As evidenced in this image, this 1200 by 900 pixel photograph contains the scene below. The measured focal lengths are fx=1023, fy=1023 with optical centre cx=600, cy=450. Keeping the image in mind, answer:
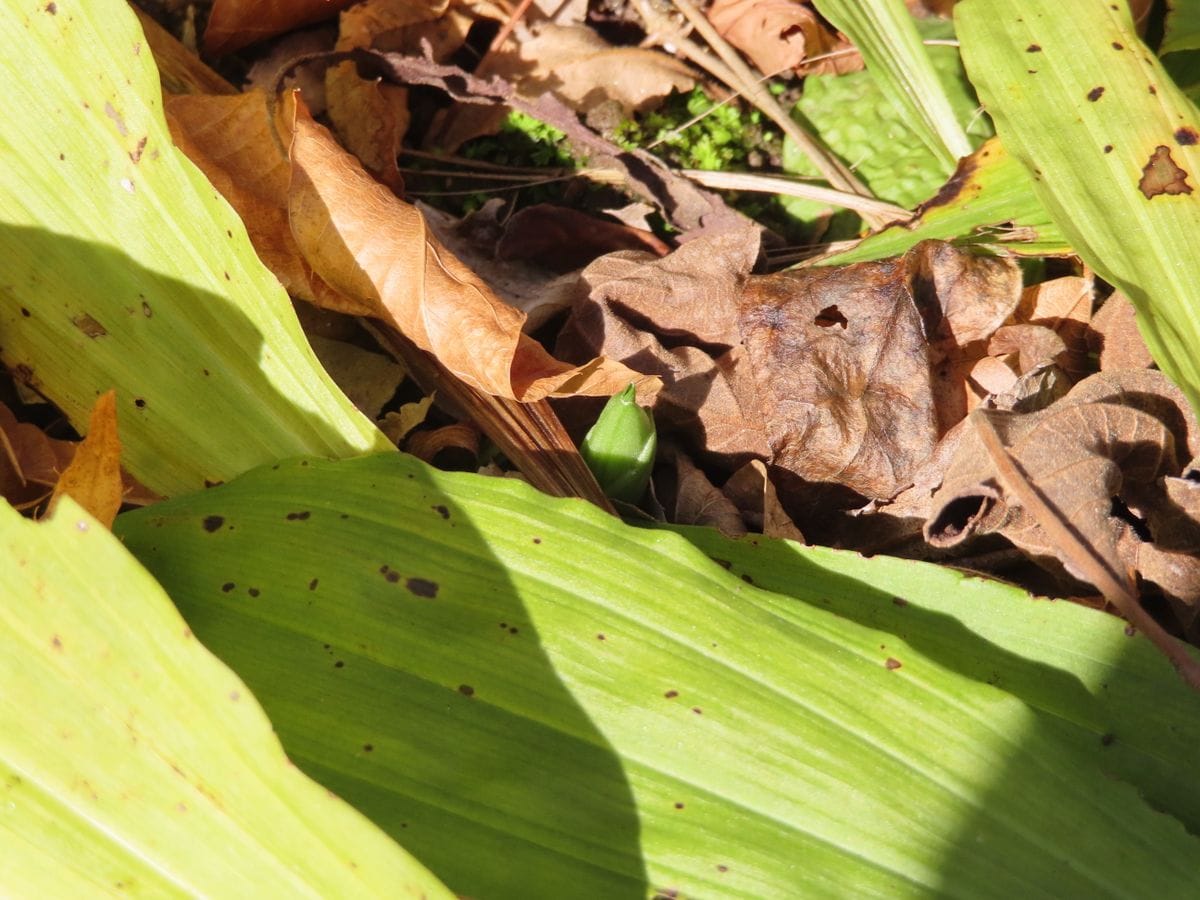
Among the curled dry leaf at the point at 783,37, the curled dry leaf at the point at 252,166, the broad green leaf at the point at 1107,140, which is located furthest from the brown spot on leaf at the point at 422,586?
the curled dry leaf at the point at 783,37

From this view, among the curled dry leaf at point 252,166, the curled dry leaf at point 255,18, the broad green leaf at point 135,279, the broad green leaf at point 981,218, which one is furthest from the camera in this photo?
the curled dry leaf at point 255,18

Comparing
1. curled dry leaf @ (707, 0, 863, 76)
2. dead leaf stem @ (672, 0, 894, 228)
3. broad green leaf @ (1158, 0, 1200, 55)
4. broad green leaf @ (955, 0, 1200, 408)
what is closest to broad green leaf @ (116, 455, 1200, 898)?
broad green leaf @ (955, 0, 1200, 408)

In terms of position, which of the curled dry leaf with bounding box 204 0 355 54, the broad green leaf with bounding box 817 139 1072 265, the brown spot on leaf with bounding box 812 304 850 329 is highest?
the curled dry leaf with bounding box 204 0 355 54

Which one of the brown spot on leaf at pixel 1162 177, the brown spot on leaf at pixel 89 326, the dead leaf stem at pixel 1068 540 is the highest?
the brown spot on leaf at pixel 89 326

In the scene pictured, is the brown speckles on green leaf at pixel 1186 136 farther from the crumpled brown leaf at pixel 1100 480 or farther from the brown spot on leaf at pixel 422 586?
the brown spot on leaf at pixel 422 586

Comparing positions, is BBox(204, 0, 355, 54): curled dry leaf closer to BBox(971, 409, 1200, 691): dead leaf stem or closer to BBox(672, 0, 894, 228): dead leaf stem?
BBox(672, 0, 894, 228): dead leaf stem

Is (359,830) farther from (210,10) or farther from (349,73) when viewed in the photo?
(210,10)

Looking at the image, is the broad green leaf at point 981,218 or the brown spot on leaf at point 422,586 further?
the broad green leaf at point 981,218
